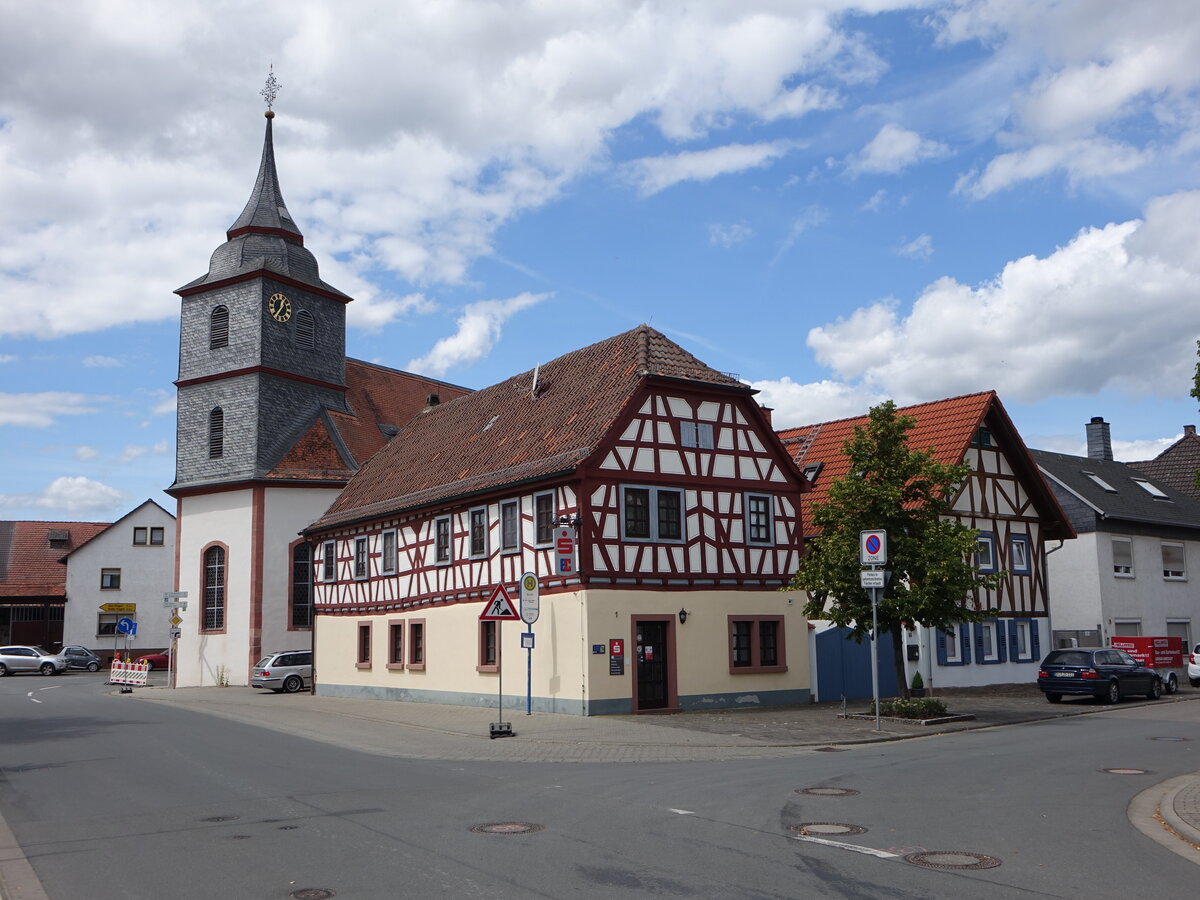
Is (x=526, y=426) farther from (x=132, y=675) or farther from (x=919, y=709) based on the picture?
(x=132, y=675)

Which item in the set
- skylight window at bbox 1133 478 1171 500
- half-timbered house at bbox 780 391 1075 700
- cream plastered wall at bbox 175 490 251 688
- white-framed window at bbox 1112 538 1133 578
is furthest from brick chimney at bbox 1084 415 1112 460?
cream plastered wall at bbox 175 490 251 688

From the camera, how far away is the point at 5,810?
12.2 m

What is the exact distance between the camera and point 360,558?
35.7 m

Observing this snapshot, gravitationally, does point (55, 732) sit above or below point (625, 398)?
below

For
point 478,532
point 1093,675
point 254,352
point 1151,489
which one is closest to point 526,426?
point 478,532

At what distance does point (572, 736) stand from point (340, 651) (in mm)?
17646

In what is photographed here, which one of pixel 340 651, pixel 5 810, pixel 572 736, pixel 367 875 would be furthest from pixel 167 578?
pixel 367 875

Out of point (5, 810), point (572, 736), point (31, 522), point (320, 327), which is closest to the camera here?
point (5, 810)

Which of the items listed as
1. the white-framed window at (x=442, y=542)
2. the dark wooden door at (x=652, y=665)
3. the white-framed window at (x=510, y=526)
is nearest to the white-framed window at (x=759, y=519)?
the dark wooden door at (x=652, y=665)

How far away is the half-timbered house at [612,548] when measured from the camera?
2520 centimetres

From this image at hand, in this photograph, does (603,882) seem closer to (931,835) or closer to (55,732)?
(931,835)

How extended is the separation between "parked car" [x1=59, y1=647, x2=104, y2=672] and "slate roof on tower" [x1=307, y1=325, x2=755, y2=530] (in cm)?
2954

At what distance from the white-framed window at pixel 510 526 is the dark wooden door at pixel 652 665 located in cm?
382

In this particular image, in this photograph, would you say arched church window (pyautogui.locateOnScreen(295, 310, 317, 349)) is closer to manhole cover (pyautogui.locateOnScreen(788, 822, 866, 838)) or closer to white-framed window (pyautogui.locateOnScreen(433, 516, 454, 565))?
white-framed window (pyautogui.locateOnScreen(433, 516, 454, 565))
